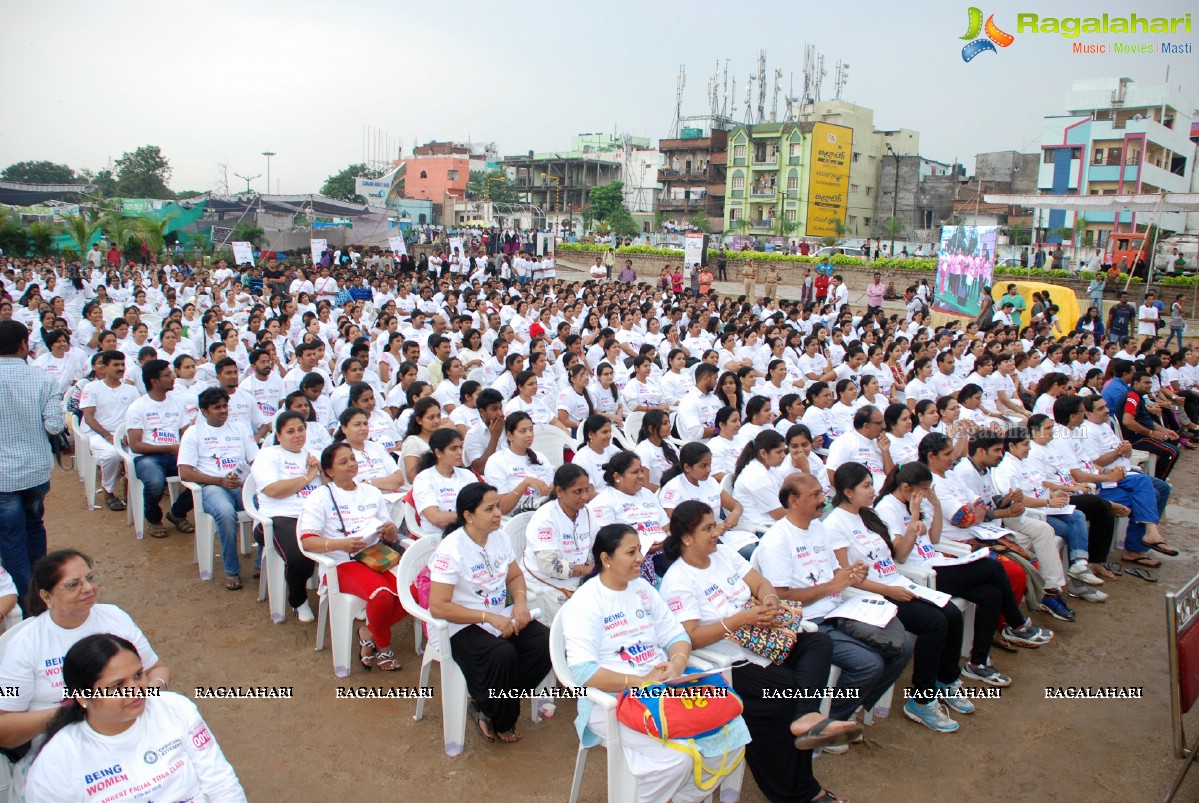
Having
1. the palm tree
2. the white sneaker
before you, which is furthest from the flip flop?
the palm tree

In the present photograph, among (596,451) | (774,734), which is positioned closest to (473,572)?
(774,734)

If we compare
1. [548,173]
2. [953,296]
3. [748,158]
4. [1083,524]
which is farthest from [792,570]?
[548,173]

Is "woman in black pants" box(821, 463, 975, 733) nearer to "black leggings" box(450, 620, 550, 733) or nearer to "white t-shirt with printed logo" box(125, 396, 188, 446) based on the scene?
"black leggings" box(450, 620, 550, 733)

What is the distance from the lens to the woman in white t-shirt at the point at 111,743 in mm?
2258

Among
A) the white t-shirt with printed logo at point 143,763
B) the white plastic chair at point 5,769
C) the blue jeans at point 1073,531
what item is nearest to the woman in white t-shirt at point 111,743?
the white t-shirt with printed logo at point 143,763

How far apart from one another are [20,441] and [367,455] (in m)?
1.80

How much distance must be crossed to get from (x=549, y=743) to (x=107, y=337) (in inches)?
256

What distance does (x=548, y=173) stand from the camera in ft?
217

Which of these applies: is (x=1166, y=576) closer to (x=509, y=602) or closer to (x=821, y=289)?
(x=509, y=602)

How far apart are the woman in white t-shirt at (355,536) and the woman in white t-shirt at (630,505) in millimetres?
1148

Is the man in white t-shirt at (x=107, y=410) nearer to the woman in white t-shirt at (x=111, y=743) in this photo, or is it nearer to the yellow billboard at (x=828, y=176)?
the woman in white t-shirt at (x=111, y=743)

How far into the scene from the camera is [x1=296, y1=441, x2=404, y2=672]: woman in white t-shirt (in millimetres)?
4121

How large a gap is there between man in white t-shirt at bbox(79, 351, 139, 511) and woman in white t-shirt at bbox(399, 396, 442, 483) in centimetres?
253

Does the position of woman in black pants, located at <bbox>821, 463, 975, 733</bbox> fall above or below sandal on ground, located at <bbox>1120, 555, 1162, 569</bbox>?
above
